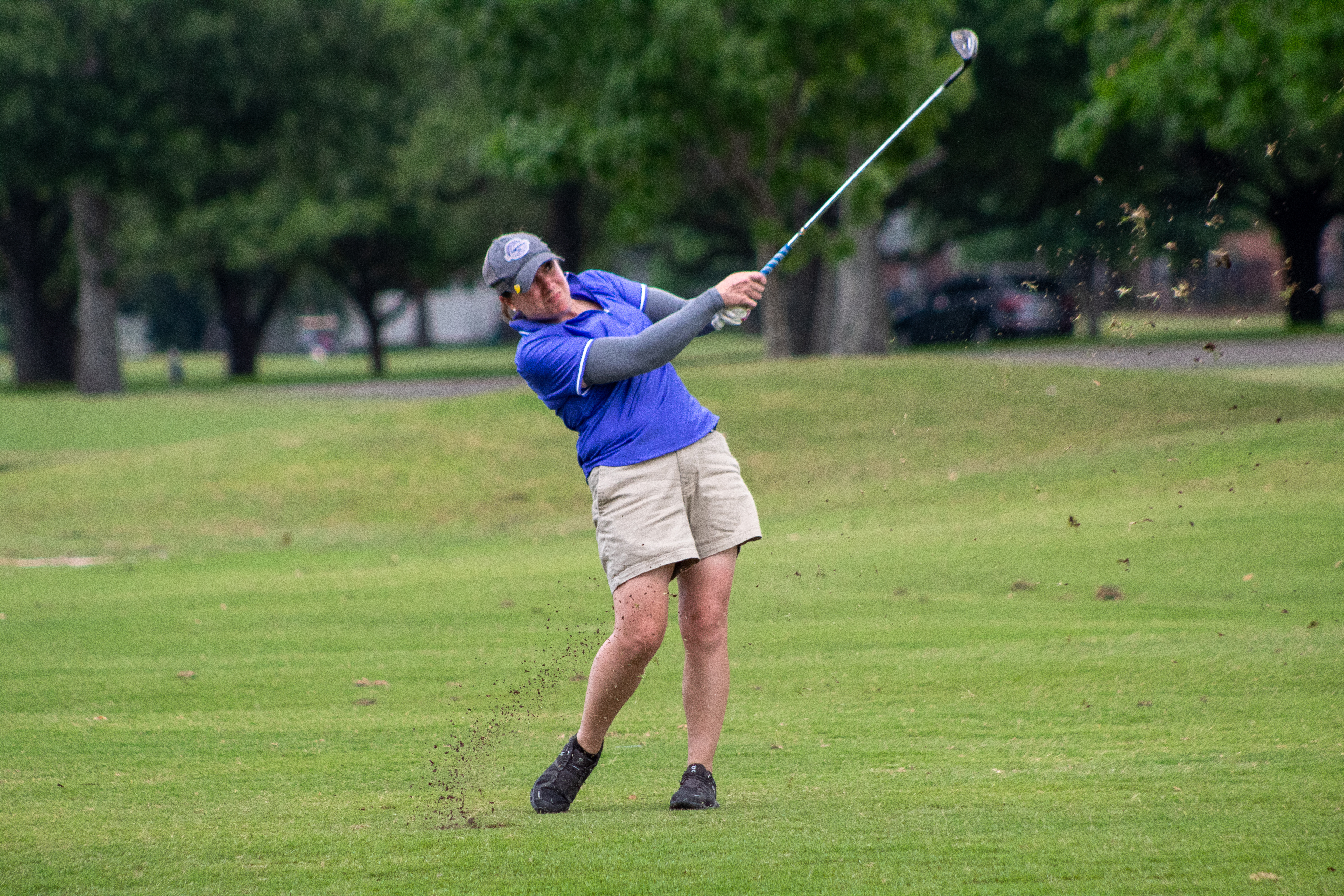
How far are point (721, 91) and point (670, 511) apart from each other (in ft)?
63.8

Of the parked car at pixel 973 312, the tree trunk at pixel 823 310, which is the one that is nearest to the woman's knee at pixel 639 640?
the parked car at pixel 973 312

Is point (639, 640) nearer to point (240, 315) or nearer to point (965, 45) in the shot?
point (965, 45)

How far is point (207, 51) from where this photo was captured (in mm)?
32625

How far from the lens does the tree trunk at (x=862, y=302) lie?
3014 centimetres

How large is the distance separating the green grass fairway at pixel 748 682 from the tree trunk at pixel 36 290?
2687 cm

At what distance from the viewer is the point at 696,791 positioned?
445cm

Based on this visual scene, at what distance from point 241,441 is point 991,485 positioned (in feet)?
33.8

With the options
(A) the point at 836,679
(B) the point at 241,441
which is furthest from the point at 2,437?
(A) the point at 836,679

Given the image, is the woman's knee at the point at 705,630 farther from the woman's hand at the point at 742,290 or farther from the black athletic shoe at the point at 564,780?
the woman's hand at the point at 742,290

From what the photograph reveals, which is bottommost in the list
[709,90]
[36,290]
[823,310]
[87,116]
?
[823,310]

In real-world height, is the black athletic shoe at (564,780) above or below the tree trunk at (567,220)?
below

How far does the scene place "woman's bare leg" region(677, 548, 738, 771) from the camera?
457 cm

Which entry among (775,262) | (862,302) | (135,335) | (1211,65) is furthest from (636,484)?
(135,335)

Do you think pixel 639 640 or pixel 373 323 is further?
pixel 373 323
